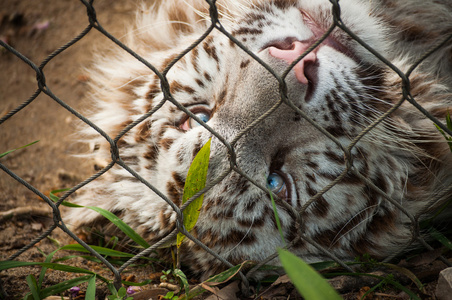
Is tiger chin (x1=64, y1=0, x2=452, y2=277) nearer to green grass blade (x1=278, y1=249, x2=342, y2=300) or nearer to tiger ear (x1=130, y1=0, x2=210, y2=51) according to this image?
tiger ear (x1=130, y1=0, x2=210, y2=51)

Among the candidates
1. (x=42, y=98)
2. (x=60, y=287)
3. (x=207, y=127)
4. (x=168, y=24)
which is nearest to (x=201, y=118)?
(x=207, y=127)

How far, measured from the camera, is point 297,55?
203 cm

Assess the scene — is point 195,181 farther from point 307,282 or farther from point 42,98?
point 42,98

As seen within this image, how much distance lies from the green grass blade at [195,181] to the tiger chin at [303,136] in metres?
0.12

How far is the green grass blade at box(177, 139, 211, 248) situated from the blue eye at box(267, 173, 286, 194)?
389 mm

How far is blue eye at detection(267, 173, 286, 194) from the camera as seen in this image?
2.18 metres

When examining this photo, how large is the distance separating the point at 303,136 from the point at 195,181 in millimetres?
531

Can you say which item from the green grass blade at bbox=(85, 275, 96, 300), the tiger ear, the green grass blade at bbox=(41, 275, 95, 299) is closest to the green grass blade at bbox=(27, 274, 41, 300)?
the green grass blade at bbox=(41, 275, 95, 299)

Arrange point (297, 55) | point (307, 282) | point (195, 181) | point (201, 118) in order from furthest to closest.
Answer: point (201, 118), point (297, 55), point (195, 181), point (307, 282)

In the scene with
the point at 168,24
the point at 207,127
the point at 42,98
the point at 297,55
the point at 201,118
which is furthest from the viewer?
the point at 42,98

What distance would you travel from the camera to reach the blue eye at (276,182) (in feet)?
7.14

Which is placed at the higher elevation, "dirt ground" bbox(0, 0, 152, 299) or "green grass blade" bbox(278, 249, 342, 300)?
"dirt ground" bbox(0, 0, 152, 299)

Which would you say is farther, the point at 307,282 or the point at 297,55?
the point at 297,55

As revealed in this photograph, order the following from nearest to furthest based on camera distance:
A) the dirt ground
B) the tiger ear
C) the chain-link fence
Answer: the chain-link fence
the tiger ear
the dirt ground
